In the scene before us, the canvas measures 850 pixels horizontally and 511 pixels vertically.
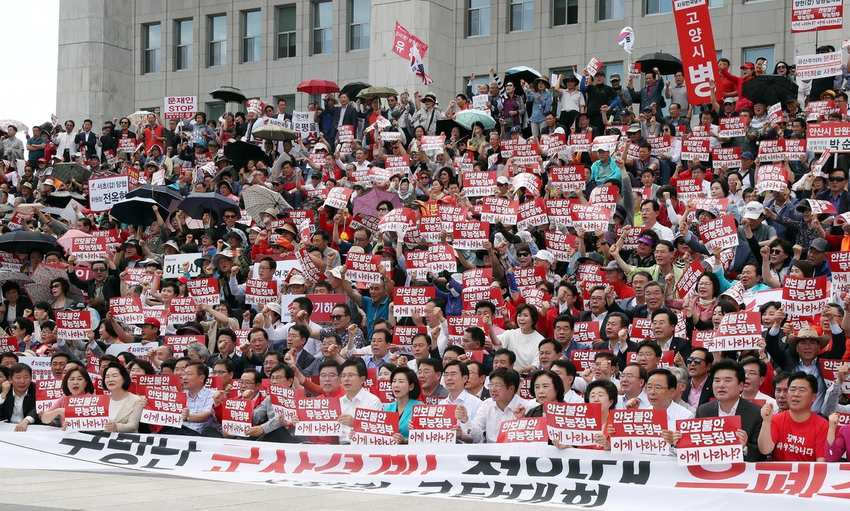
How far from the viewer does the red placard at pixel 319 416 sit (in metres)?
11.8

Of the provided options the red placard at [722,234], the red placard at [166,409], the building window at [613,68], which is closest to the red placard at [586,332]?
the red placard at [722,234]

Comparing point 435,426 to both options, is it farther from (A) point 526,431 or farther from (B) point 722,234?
(B) point 722,234

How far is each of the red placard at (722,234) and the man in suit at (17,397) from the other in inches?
291

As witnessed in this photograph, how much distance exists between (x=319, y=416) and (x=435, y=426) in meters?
1.20

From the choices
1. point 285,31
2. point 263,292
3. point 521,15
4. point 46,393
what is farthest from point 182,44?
point 46,393

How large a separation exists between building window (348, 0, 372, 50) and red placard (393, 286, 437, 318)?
28.2 meters

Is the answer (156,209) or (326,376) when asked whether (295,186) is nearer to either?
(156,209)

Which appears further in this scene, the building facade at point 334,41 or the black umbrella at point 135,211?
the building facade at point 334,41

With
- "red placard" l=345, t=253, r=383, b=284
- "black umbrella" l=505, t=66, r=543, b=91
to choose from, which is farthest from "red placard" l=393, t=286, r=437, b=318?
"black umbrella" l=505, t=66, r=543, b=91

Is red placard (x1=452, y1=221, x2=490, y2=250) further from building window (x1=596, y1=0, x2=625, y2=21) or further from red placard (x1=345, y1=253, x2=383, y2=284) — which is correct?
building window (x1=596, y1=0, x2=625, y2=21)

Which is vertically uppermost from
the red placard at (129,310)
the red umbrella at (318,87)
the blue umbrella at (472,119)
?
the red umbrella at (318,87)

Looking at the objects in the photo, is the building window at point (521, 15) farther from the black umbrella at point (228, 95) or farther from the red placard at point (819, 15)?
the red placard at point (819, 15)

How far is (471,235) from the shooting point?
1688 centimetres

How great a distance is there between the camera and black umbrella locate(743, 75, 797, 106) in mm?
21800
